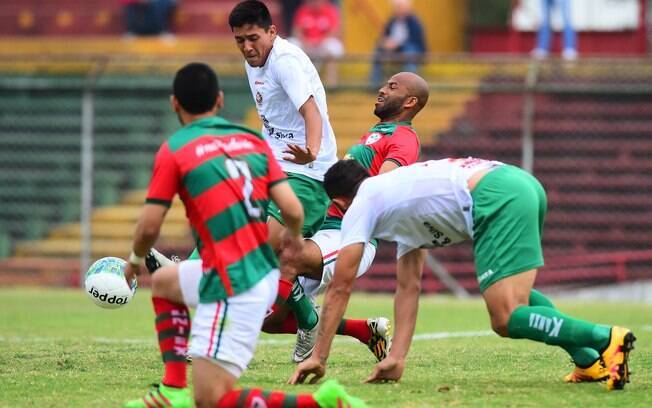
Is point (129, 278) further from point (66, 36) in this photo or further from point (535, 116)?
point (66, 36)

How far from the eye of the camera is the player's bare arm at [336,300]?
7.43 meters

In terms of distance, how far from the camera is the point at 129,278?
6.76 metres

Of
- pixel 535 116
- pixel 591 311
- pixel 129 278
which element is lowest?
pixel 591 311

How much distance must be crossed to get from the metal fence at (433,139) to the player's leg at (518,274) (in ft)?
35.8

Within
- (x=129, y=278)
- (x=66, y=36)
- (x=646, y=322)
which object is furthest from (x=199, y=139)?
(x=66, y=36)

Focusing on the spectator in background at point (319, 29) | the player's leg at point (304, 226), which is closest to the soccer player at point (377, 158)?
the player's leg at point (304, 226)

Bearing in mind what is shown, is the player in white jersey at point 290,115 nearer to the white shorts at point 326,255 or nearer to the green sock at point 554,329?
the white shorts at point 326,255

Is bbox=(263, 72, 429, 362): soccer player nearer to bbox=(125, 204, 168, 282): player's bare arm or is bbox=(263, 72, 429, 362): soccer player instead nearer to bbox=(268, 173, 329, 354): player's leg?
bbox=(268, 173, 329, 354): player's leg

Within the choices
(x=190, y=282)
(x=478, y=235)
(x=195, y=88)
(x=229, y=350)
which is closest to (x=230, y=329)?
(x=229, y=350)

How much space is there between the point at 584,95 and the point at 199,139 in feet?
45.4

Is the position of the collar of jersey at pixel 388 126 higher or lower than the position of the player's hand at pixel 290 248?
higher

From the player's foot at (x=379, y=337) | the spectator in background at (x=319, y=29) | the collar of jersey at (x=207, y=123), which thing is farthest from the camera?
the spectator in background at (x=319, y=29)

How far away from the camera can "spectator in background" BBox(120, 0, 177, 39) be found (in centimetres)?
2259

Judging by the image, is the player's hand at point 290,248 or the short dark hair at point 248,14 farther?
the short dark hair at point 248,14
